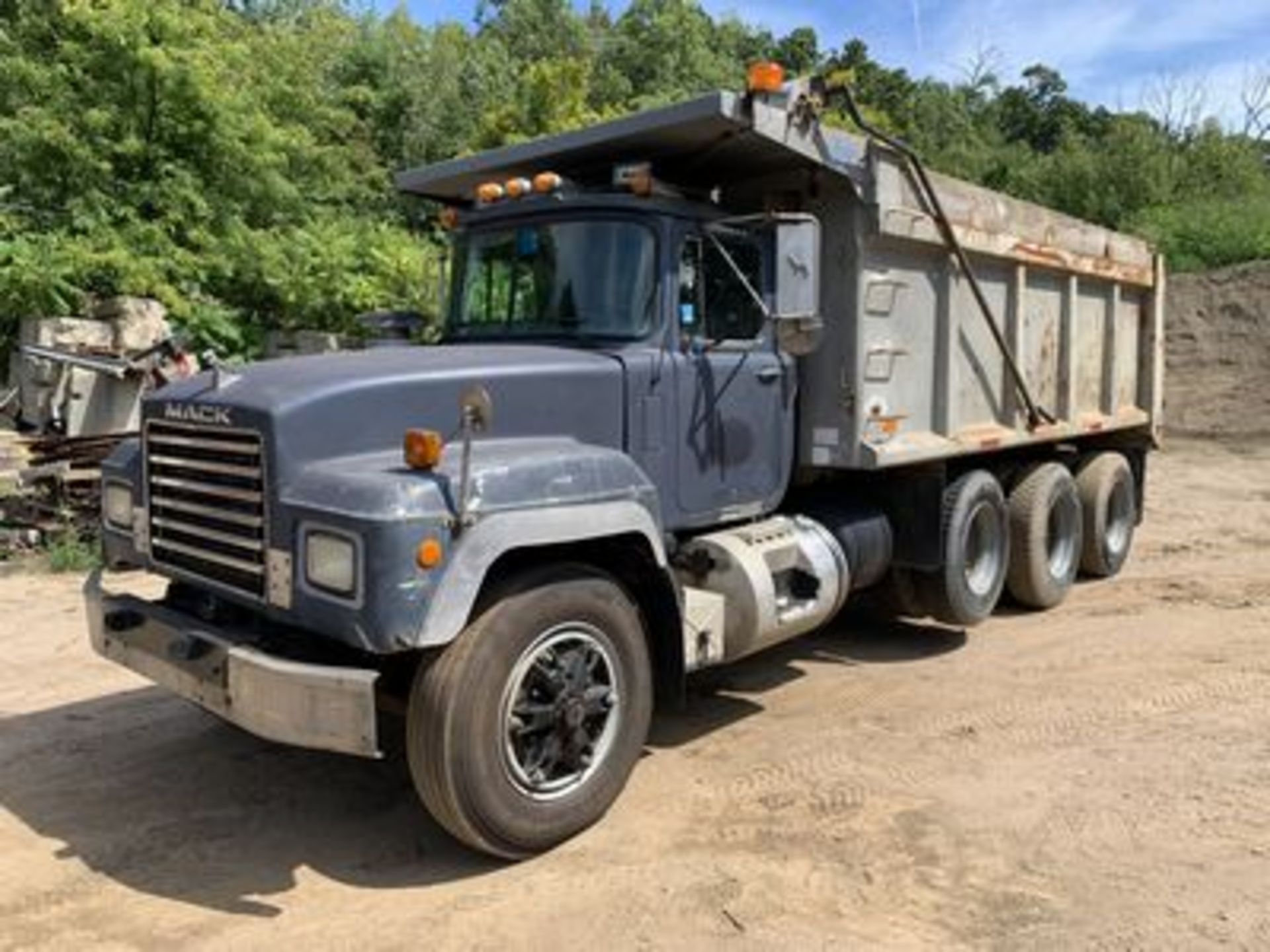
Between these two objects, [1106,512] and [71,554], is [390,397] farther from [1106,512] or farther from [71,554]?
[1106,512]

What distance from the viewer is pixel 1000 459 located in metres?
8.60

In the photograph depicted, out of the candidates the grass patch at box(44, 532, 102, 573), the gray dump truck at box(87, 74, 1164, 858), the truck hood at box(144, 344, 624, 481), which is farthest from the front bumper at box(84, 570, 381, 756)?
the grass patch at box(44, 532, 102, 573)

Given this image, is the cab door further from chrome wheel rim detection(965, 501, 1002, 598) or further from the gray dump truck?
chrome wheel rim detection(965, 501, 1002, 598)

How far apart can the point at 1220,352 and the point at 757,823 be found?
21042mm

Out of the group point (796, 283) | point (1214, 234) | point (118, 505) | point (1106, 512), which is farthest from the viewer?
point (1214, 234)

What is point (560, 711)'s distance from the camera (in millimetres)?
4559

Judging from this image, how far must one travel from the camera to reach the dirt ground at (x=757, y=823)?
4000 mm

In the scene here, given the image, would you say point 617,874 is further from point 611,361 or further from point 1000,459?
point 1000,459

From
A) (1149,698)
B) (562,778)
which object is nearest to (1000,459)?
(1149,698)

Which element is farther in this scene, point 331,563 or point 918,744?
point 918,744

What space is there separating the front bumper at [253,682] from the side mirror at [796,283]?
251 cm

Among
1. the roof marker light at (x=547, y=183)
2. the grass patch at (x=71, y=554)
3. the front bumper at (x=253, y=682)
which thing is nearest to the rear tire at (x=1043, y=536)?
the roof marker light at (x=547, y=183)

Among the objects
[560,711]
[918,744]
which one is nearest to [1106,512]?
[918,744]

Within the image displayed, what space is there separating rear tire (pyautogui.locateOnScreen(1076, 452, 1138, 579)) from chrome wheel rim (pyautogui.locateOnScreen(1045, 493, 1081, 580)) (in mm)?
541
